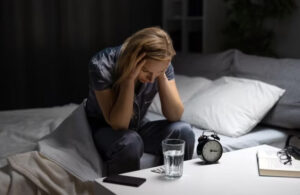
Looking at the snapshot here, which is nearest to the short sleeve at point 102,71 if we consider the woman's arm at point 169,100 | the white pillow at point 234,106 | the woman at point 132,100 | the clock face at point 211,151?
the woman at point 132,100

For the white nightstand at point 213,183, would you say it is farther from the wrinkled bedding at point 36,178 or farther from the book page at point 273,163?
the wrinkled bedding at point 36,178

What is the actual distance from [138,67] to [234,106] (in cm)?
72

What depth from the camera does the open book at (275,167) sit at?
1461 millimetres

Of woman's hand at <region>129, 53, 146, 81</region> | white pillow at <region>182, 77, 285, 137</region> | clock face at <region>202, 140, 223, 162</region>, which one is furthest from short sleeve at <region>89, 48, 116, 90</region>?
white pillow at <region>182, 77, 285, 137</region>

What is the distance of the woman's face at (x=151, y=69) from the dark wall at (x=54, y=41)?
1.83 m

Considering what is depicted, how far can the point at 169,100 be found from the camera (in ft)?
6.10

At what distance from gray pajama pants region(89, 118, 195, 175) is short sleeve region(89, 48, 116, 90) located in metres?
0.19

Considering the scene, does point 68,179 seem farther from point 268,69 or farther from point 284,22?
point 284,22

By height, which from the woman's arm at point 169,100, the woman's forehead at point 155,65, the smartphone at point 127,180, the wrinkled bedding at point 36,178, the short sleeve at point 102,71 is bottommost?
the wrinkled bedding at point 36,178

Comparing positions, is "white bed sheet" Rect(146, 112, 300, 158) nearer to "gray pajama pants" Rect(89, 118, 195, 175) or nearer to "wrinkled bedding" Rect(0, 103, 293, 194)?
"wrinkled bedding" Rect(0, 103, 293, 194)

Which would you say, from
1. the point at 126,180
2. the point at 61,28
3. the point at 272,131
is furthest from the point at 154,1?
the point at 126,180

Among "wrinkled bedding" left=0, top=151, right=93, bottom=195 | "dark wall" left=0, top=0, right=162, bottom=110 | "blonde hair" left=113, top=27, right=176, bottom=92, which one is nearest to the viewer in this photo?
"wrinkled bedding" left=0, top=151, right=93, bottom=195

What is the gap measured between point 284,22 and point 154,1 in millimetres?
1295

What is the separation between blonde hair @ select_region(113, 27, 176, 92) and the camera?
5.36ft
